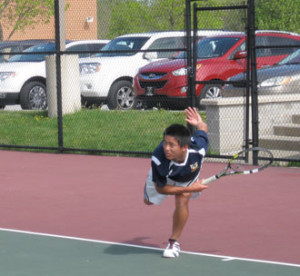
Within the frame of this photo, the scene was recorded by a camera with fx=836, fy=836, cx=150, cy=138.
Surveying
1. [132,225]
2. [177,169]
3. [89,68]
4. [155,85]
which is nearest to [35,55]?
[89,68]

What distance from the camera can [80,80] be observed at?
730 inches

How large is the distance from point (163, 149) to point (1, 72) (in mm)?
12948

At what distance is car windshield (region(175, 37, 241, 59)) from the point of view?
667 inches

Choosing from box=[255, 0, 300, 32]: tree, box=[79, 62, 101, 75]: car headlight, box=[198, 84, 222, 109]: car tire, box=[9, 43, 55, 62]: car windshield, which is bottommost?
box=[198, 84, 222, 109]: car tire

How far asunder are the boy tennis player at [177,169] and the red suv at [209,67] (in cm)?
921

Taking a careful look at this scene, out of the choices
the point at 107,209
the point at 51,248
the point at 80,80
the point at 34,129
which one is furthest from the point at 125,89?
the point at 51,248

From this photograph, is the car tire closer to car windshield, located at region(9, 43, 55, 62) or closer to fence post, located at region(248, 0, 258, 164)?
fence post, located at region(248, 0, 258, 164)

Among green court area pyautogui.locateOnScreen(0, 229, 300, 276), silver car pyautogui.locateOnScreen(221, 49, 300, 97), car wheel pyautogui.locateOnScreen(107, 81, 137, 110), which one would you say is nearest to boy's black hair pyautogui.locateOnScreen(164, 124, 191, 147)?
green court area pyautogui.locateOnScreen(0, 229, 300, 276)

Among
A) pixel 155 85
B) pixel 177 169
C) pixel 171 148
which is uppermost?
pixel 155 85

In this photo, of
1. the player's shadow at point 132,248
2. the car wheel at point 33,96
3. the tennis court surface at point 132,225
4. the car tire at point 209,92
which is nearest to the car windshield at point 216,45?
the car tire at point 209,92

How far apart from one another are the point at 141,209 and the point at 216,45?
8.14 metres

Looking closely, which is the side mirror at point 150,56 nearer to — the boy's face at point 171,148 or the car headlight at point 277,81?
the car headlight at point 277,81

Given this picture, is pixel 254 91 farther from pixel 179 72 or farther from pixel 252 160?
pixel 179 72

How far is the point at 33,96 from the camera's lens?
1923 cm
